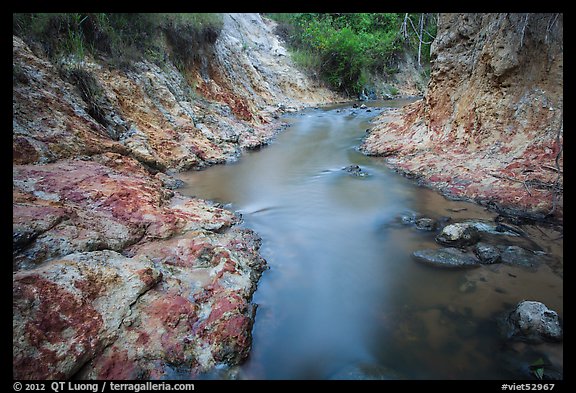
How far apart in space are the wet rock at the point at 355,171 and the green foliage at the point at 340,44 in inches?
588

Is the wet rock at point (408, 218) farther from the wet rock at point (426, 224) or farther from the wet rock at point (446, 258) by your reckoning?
the wet rock at point (446, 258)

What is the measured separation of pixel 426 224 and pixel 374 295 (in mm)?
1605

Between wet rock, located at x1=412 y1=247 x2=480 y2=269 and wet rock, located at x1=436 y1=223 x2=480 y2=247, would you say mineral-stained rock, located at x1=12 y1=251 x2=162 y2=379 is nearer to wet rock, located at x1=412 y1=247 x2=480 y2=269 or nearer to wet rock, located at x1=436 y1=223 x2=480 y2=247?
wet rock, located at x1=412 y1=247 x2=480 y2=269

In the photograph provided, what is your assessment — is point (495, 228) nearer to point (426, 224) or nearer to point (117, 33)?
point (426, 224)

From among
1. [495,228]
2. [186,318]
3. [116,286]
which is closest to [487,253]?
[495,228]

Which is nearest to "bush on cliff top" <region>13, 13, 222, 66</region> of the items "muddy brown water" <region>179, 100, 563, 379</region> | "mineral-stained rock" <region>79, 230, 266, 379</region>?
"muddy brown water" <region>179, 100, 563, 379</region>

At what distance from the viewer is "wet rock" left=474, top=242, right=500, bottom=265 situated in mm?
3441

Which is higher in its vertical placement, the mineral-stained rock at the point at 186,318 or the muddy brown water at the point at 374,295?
the mineral-stained rock at the point at 186,318

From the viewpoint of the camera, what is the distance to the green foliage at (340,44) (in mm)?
20156

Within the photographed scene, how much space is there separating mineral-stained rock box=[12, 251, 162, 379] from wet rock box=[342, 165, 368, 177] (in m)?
4.88

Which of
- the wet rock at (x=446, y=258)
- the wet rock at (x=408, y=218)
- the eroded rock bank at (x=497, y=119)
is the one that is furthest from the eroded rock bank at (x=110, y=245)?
the eroded rock bank at (x=497, y=119)

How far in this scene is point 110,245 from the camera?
2.91 meters

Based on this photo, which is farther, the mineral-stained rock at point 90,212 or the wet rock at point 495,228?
the wet rock at point 495,228
